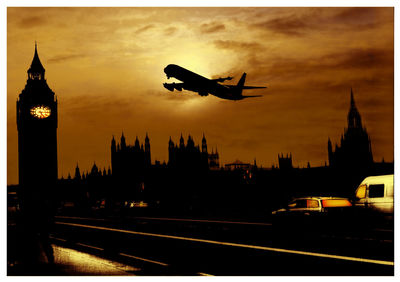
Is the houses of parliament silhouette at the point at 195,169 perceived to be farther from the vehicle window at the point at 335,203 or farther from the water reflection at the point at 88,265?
the water reflection at the point at 88,265

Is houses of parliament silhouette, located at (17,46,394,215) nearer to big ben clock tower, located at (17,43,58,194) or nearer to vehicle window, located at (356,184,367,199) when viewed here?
big ben clock tower, located at (17,43,58,194)

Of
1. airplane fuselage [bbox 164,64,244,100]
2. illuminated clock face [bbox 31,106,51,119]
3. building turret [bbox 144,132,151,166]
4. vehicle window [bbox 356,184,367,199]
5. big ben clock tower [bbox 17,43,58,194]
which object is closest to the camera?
vehicle window [bbox 356,184,367,199]

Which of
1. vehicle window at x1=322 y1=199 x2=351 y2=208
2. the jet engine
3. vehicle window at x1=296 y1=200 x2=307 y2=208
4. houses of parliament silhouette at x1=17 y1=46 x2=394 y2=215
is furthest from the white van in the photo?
houses of parliament silhouette at x1=17 y1=46 x2=394 y2=215

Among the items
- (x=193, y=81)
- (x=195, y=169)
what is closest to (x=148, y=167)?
(x=195, y=169)

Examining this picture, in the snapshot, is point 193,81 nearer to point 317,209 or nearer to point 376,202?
point 317,209

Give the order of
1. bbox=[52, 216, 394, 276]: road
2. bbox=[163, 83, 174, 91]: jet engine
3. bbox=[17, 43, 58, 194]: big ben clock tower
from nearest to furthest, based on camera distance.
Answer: bbox=[52, 216, 394, 276]: road → bbox=[163, 83, 174, 91]: jet engine → bbox=[17, 43, 58, 194]: big ben clock tower

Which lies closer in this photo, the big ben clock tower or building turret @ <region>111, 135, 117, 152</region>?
the big ben clock tower

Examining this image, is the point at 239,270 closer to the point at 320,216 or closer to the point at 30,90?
the point at 320,216

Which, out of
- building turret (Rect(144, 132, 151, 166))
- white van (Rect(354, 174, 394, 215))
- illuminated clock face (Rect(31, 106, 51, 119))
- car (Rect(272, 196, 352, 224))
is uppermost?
illuminated clock face (Rect(31, 106, 51, 119))
